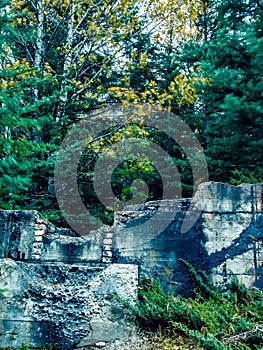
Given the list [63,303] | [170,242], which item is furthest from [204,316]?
[63,303]

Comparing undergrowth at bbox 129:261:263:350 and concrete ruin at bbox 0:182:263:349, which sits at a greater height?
concrete ruin at bbox 0:182:263:349

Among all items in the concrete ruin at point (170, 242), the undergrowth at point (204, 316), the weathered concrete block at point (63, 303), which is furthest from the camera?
the concrete ruin at point (170, 242)

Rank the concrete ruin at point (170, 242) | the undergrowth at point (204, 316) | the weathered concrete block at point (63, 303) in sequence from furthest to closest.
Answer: the concrete ruin at point (170, 242), the weathered concrete block at point (63, 303), the undergrowth at point (204, 316)

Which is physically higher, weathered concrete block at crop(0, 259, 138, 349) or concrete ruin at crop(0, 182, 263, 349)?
concrete ruin at crop(0, 182, 263, 349)

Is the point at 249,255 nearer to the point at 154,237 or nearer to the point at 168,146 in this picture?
the point at 154,237

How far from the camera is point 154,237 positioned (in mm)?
6137

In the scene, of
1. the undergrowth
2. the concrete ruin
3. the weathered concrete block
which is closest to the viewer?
the undergrowth

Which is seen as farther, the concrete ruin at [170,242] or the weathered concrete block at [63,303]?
the concrete ruin at [170,242]

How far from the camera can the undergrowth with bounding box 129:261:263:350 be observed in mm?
4348

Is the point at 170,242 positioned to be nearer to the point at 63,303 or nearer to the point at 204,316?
the point at 204,316

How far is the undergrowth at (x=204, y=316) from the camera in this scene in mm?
4348

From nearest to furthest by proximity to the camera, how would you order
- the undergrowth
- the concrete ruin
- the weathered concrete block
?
the undergrowth → the weathered concrete block → the concrete ruin

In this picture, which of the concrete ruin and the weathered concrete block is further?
the concrete ruin

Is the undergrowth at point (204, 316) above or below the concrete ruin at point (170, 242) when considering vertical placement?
below
